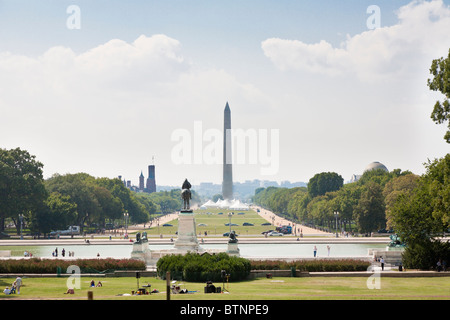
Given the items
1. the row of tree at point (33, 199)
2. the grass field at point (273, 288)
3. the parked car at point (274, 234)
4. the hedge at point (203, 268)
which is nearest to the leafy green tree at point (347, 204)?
the parked car at point (274, 234)

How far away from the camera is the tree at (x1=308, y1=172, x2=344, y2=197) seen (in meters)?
147

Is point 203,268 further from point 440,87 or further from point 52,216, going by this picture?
point 52,216

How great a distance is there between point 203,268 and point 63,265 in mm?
10839

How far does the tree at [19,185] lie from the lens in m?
90.3

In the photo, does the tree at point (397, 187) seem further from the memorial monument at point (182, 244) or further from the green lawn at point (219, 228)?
the memorial monument at point (182, 244)

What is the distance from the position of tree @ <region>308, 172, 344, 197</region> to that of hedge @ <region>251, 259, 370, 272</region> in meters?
105

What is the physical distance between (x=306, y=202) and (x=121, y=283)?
106 metres

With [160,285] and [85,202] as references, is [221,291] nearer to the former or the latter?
[160,285]

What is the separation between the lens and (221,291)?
97.5ft

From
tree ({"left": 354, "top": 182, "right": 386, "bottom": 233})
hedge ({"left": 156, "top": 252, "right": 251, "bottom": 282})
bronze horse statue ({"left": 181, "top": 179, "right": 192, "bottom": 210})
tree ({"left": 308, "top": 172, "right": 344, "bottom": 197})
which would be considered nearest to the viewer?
hedge ({"left": 156, "top": 252, "right": 251, "bottom": 282})

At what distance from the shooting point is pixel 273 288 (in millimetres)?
31172

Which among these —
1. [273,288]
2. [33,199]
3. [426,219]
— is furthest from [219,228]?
[273,288]

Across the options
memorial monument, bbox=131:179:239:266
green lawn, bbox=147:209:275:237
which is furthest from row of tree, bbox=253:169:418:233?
memorial monument, bbox=131:179:239:266

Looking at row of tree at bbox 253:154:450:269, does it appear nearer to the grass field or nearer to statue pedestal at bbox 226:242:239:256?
the grass field
